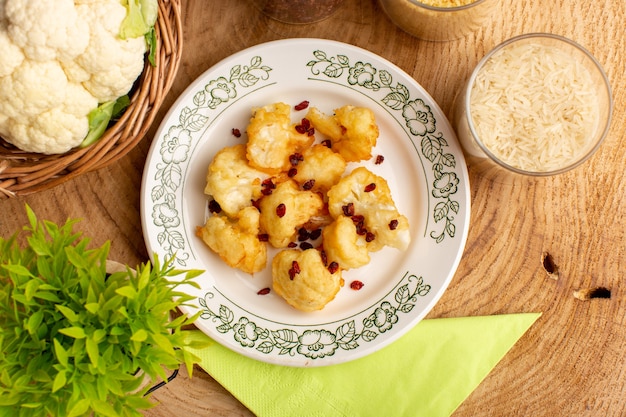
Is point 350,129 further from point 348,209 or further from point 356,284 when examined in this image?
point 356,284

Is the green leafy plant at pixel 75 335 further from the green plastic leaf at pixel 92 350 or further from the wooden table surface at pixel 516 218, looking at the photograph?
the wooden table surface at pixel 516 218

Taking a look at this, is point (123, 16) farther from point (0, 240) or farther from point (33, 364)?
point (33, 364)

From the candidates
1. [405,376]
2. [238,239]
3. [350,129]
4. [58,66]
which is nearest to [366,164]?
[350,129]

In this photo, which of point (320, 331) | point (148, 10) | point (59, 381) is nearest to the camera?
point (59, 381)

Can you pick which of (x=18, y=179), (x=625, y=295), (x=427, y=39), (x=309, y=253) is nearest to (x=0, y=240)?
(x=18, y=179)

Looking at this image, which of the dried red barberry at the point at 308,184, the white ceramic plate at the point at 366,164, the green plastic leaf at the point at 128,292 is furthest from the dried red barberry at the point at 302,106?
the green plastic leaf at the point at 128,292

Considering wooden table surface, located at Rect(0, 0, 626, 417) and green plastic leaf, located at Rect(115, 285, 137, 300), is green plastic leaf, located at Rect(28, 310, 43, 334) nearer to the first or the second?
green plastic leaf, located at Rect(115, 285, 137, 300)
